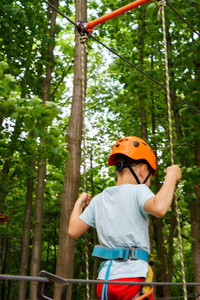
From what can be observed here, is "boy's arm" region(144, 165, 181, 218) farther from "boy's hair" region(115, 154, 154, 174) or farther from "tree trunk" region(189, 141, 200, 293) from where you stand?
"tree trunk" region(189, 141, 200, 293)

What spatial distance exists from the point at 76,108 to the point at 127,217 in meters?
4.67

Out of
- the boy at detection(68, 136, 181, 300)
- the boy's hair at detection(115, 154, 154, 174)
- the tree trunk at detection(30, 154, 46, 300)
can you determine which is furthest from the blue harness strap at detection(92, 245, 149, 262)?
the tree trunk at detection(30, 154, 46, 300)

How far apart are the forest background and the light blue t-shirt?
2.52m

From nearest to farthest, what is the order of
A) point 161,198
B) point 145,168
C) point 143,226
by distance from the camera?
point 161,198
point 143,226
point 145,168

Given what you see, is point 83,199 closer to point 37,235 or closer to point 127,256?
point 127,256

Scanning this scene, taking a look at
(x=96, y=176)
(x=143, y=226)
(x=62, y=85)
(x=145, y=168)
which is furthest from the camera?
(x=96, y=176)

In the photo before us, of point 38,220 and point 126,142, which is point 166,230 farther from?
point 126,142

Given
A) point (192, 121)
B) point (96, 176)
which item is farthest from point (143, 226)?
point (96, 176)

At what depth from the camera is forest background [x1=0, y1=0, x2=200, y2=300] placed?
6.12 meters

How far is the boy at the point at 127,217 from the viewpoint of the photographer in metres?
2.19

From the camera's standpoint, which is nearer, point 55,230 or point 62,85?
point 62,85

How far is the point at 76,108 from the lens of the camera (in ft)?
22.3

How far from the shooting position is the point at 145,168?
2.62m

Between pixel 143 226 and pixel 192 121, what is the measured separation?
19.0 ft
